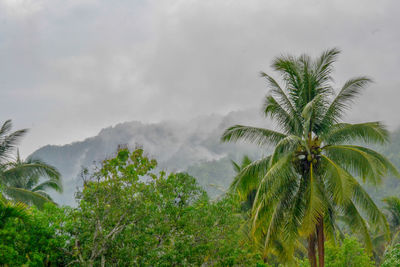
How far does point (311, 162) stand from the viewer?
12.0 meters

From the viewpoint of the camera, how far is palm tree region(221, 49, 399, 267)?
36.6 ft

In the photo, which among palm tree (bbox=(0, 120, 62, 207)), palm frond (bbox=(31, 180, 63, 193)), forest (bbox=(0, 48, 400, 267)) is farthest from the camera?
palm frond (bbox=(31, 180, 63, 193))

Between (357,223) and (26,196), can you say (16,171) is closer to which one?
(26,196)

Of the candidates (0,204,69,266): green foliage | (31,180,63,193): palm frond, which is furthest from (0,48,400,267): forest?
(31,180,63,193): palm frond

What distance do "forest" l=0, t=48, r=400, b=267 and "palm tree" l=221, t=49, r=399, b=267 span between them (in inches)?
1.4

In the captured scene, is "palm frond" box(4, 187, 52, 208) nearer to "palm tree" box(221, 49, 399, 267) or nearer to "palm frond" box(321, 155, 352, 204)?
"palm tree" box(221, 49, 399, 267)

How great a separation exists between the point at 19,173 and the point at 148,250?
1015 centimetres

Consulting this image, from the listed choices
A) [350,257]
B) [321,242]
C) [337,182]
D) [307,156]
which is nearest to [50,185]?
[350,257]

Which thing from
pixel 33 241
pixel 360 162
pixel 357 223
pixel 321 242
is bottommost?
pixel 321 242

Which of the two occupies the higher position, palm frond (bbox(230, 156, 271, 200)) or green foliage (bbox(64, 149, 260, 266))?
palm frond (bbox(230, 156, 271, 200))

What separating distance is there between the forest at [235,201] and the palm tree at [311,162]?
0.03 meters

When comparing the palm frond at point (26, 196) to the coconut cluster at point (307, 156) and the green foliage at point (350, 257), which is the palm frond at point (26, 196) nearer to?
the coconut cluster at point (307, 156)

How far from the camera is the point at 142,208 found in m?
9.99

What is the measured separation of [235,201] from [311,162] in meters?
2.74
